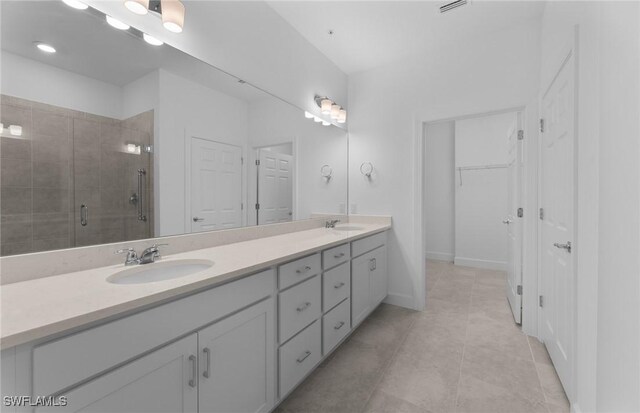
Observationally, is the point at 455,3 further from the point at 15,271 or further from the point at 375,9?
the point at 15,271

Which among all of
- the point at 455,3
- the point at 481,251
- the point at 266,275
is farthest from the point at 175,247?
the point at 481,251

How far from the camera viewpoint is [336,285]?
1927mm

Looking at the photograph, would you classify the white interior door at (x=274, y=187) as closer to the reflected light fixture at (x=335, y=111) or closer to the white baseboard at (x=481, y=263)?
the reflected light fixture at (x=335, y=111)

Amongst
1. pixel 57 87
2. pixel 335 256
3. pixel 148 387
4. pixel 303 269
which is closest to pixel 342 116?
pixel 335 256

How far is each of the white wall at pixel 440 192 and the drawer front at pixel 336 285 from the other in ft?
10.7

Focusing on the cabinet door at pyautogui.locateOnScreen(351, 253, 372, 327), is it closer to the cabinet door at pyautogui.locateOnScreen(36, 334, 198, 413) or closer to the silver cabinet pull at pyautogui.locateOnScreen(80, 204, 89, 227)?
the cabinet door at pyautogui.locateOnScreen(36, 334, 198, 413)

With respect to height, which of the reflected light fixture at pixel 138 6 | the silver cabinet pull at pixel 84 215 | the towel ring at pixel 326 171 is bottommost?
the silver cabinet pull at pixel 84 215

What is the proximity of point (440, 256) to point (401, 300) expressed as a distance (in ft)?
7.78

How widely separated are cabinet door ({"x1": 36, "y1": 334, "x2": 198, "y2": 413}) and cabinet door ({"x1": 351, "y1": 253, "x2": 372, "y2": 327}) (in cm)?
138

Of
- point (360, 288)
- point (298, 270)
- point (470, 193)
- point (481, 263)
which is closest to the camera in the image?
point (298, 270)

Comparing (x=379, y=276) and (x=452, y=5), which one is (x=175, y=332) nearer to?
(x=379, y=276)

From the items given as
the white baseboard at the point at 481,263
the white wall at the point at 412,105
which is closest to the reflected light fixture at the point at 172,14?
the white wall at the point at 412,105

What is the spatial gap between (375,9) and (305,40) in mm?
720

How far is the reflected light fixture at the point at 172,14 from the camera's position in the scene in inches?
54.9
